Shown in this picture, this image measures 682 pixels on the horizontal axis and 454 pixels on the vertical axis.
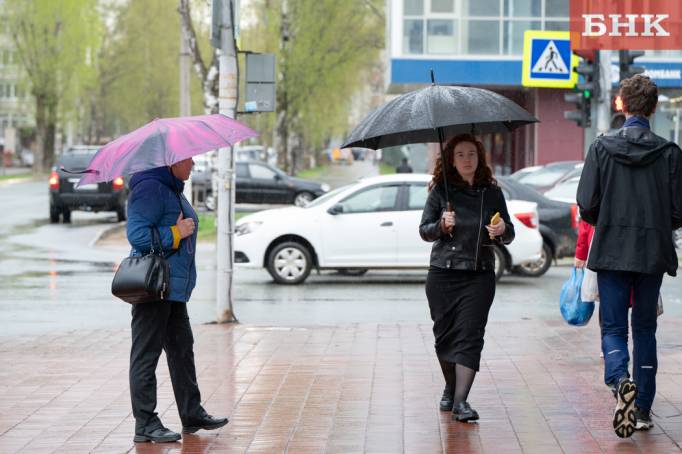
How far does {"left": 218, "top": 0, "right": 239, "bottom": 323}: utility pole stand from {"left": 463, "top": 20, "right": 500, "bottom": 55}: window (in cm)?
3030

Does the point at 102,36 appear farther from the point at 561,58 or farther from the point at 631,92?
the point at 631,92

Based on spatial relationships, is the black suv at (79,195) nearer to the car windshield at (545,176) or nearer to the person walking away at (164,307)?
the car windshield at (545,176)

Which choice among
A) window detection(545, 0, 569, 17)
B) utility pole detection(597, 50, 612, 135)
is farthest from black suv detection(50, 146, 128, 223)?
window detection(545, 0, 569, 17)

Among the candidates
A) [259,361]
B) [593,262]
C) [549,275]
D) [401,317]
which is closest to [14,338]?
[259,361]

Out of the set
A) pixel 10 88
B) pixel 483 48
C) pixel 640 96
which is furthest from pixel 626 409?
pixel 10 88

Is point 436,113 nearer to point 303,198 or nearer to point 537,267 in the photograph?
point 537,267

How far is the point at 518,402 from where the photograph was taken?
7812 millimetres

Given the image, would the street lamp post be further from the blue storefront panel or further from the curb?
the curb

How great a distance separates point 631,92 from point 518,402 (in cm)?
212

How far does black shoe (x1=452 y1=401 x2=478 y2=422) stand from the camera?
23.4 ft

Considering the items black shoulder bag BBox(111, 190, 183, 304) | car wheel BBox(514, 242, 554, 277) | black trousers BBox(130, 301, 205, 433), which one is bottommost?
car wheel BBox(514, 242, 554, 277)

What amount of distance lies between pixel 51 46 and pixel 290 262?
50.0m

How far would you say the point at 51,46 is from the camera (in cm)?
6384

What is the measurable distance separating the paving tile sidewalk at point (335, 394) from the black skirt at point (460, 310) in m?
0.41
